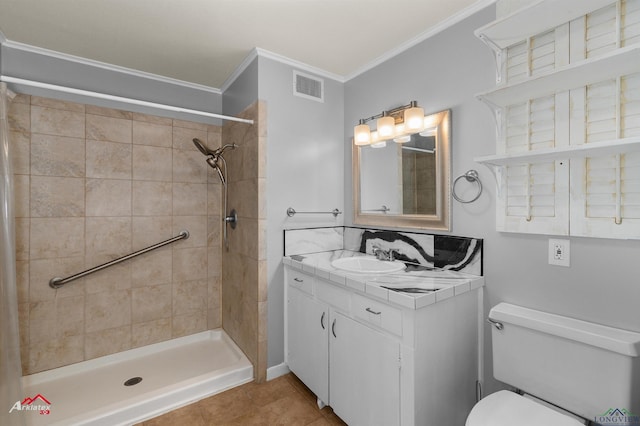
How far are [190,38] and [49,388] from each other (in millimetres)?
2544

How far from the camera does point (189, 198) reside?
104 inches

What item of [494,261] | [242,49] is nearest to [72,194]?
[242,49]

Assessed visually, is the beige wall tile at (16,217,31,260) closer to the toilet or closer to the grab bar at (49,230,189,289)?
the grab bar at (49,230,189,289)

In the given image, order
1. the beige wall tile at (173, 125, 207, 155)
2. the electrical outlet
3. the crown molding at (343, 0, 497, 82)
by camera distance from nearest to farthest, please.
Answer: the electrical outlet, the crown molding at (343, 0, 497, 82), the beige wall tile at (173, 125, 207, 155)

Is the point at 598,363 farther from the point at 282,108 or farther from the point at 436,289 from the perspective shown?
the point at 282,108

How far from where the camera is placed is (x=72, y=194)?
2178 millimetres

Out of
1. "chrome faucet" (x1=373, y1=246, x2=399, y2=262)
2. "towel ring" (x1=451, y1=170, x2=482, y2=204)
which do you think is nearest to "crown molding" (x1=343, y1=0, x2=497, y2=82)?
"towel ring" (x1=451, y1=170, x2=482, y2=204)

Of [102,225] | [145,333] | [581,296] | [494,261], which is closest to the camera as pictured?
[581,296]

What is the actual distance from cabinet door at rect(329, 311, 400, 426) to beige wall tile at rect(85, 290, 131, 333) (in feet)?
5.79

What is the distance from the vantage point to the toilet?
1.07 m

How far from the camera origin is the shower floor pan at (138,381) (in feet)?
5.74

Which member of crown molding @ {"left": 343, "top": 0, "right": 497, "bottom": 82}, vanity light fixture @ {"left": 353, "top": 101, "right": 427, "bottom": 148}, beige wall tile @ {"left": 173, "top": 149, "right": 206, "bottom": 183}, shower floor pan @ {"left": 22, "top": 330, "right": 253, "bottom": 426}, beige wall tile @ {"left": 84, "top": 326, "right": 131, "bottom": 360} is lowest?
shower floor pan @ {"left": 22, "top": 330, "right": 253, "bottom": 426}

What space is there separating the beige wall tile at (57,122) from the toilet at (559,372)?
295cm

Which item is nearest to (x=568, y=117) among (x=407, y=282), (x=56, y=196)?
(x=407, y=282)
